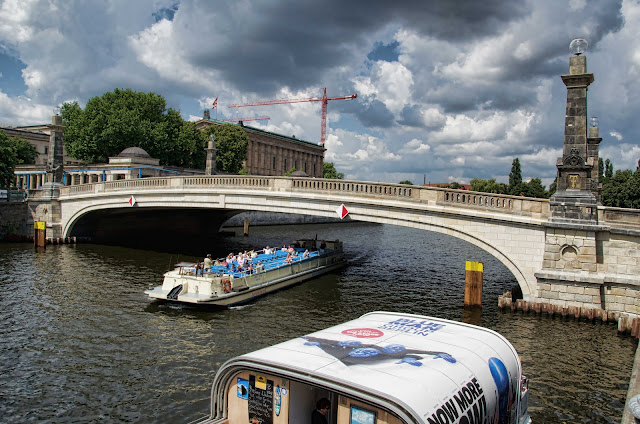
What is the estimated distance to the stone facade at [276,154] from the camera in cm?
10750

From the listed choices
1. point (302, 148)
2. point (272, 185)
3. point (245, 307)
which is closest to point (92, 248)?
point (272, 185)

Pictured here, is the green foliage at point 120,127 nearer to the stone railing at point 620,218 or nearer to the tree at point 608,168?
the stone railing at point 620,218

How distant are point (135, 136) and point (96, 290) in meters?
39.5

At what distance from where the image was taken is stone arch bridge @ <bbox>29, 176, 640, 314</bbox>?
59.4 ft

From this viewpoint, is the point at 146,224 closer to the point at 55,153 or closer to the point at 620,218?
the point at 55,153

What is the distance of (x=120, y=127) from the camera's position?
57031mm

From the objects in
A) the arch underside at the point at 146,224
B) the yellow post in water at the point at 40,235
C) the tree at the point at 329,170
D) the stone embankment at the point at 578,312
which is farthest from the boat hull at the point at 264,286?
the tree at the point at 329,170

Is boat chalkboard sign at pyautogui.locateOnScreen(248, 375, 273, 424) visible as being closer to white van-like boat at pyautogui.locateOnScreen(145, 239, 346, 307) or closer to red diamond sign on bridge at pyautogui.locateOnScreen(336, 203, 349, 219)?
white van-like boat at pyautogui.locateOnScreen(145, 239, 346, 307)

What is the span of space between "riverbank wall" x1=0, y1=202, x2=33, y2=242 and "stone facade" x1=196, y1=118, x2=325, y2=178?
2056 inches

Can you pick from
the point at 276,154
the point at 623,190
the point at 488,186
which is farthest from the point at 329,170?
the point at 623,190

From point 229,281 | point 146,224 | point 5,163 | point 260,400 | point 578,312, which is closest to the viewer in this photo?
point 260,400

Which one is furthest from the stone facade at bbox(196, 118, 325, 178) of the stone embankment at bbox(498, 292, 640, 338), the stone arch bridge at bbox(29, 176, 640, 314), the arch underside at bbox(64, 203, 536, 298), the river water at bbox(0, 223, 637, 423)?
the stone embankment at bbox(498, 292, 640, 338)

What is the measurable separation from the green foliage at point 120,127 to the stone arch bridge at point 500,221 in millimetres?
29097

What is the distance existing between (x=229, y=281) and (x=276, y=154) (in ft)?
320
